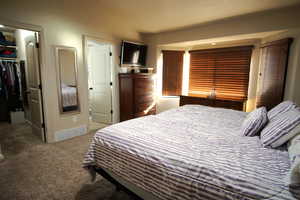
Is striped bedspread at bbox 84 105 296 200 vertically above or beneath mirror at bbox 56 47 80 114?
beneath

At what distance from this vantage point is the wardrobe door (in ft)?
9.25

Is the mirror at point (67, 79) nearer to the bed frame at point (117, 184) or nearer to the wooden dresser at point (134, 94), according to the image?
the wooden dresser at point (134, 94)

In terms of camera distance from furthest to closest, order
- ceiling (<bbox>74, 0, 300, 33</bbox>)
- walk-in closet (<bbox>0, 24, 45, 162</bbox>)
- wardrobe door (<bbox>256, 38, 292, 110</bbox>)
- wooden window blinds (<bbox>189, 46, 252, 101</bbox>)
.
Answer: wooden window blinds (<bbox>189, 46, 252, 101</bbox>) < walk-in closet (<bbox>0, 24, 45, 162</bbox>) < wardrobe door (<bbox>256, 38, 292, 110</bbox>) < ceiling (<bbox>74, 0, 300, 33</bbox>)

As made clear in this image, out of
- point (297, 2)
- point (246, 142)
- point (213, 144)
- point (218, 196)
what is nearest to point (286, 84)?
point (297, 2)

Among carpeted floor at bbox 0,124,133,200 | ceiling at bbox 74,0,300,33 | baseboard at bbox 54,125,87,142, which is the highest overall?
ceiling at bbox 74,0,300,33

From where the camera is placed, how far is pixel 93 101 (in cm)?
444

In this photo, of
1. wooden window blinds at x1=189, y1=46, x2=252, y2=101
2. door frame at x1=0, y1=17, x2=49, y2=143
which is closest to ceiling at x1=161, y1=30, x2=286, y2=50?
wooden window blinds at x1=189, y1=46, x2=252, y2=101

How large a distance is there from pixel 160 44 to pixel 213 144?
3.61 meters

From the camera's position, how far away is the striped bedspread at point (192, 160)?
91 cm

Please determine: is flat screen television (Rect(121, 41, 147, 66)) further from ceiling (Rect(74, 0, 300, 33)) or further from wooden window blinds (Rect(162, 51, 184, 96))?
wooden window blinds (Rect(162, 51, 184, 96))

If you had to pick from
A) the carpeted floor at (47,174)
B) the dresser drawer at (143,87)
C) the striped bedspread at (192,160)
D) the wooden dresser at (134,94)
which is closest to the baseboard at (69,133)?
the carpeted floor at (47,174)

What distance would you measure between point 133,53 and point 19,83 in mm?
3117

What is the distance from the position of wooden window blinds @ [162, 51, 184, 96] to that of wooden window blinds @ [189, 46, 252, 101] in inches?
12.7

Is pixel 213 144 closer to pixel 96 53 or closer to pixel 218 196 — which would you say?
pixel 218 196
